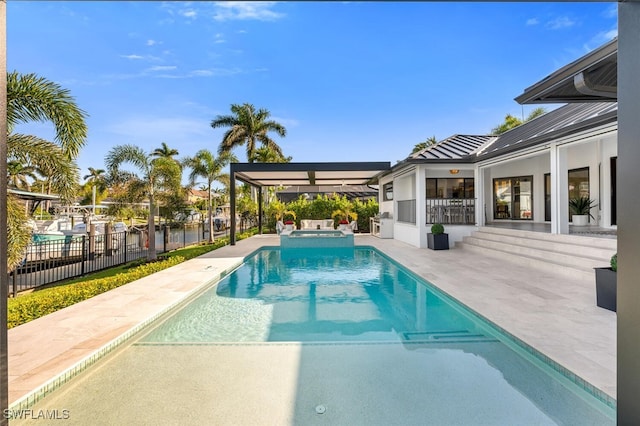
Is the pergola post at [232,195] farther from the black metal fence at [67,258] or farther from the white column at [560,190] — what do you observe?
the white column at [560,190]

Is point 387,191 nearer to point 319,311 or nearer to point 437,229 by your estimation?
point 437,229

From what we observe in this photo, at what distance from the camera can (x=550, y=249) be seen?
8.90 meters

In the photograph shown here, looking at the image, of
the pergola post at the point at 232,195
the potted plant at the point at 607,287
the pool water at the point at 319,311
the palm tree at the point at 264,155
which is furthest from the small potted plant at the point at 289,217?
the potted plant at the point at 607,287

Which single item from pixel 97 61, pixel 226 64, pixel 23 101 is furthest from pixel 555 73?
pixel 226 64

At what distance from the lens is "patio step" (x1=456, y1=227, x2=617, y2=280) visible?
24.3 ft

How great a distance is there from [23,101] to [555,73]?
8.35m

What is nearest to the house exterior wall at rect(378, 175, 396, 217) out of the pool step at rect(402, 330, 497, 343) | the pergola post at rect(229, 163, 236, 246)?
the pergola post at rect(229, 163, 236, 246)

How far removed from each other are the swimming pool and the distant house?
320cm

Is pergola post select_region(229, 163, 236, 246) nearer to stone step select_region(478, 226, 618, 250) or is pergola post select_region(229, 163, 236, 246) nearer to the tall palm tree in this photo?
the tall palm tree

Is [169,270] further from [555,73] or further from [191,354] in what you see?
[555,73]

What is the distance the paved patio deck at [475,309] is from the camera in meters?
3.53

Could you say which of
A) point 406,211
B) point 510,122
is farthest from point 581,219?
point 510,122

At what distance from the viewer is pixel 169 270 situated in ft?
29.9

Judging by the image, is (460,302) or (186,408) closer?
(186,408)
